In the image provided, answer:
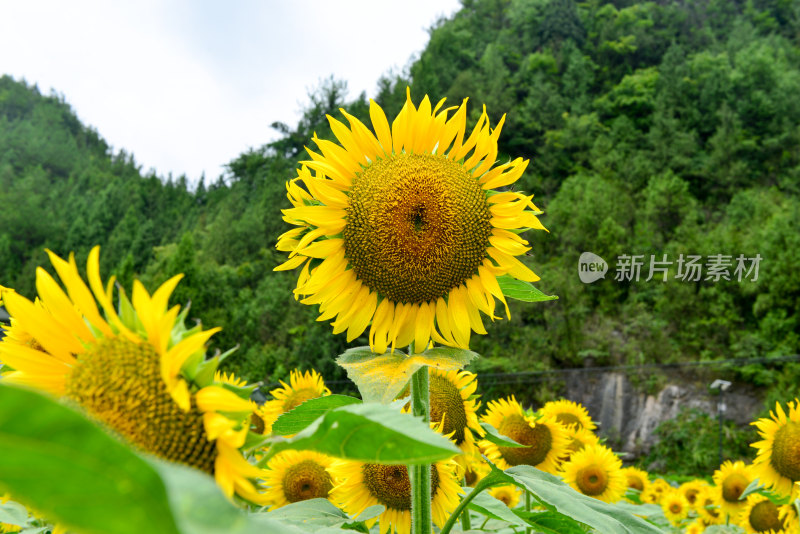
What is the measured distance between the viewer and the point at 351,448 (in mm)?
499

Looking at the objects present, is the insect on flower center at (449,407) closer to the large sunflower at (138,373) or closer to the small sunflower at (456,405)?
the small sunflower at (456,405)

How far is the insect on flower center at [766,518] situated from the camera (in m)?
2.49

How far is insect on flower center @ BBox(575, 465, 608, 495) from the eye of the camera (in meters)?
2.31

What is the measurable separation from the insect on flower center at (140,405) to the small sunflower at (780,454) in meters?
2.00

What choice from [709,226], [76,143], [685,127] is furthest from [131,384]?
[76,143]

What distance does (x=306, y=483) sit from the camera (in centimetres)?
161

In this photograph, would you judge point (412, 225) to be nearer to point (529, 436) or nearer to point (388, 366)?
point (388, 366)

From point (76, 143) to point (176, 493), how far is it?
61570 millimetres

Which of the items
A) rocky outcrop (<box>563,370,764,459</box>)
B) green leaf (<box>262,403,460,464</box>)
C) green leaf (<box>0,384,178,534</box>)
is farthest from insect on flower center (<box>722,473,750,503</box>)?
rocky outcrop (<box>563,370,764,459</box>)

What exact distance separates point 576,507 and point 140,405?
0.54 metres

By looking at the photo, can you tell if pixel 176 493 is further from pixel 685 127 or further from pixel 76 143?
pixel 76 143

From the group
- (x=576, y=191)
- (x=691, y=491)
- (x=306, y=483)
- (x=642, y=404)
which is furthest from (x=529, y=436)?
(x=576, y=191)

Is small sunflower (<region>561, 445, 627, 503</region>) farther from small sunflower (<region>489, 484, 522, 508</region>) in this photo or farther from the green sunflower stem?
the green sunflower stem

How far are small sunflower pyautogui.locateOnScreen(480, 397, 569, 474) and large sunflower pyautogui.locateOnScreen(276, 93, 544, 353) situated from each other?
4.11ft
